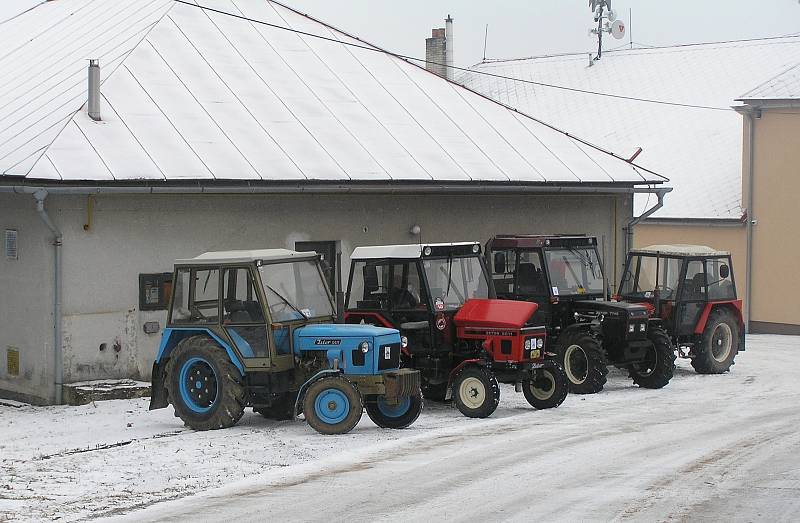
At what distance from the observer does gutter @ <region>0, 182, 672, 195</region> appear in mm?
15641

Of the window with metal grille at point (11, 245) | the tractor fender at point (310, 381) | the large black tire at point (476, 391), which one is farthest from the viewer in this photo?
the window with metal grille at point (11, 245)

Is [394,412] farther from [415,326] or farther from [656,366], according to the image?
[656,366]

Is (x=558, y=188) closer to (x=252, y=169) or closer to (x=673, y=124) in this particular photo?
(x=252, y=169)

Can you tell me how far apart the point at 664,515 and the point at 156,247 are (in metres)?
9.38

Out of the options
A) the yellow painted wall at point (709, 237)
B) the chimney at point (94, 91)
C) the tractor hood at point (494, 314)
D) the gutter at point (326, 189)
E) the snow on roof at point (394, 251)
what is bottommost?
the tractor hood at point (494, 314)

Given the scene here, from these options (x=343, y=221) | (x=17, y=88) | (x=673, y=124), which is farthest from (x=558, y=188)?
(x=673, y=124)

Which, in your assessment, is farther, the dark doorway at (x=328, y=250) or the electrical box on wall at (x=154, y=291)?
the dark doorway at (x=328, y=250)

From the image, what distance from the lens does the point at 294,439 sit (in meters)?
12.9

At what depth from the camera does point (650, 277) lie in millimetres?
20172

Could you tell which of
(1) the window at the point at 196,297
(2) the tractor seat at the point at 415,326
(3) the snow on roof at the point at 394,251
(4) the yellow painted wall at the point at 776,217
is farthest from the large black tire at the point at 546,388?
(4) the yellow painted wall at the point at 776,217

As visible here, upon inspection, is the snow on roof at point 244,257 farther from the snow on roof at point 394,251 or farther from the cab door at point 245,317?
the snow on roof at point 394,251

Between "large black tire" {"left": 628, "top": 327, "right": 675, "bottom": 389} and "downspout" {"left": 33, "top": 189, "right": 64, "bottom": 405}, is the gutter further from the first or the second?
"large black tire" {"left": 628, "top": 327, "right": 675, "bottom": 389}

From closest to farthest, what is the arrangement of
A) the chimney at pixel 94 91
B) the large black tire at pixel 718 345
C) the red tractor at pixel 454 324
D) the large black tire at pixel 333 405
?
1. the large black tire at pixel 333 405
2. the red tractor at pixel 454 324
3. the chimney at pixel 94 91
4. the large black tire at pixel 718 345

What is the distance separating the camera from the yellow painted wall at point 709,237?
97.4 feet
